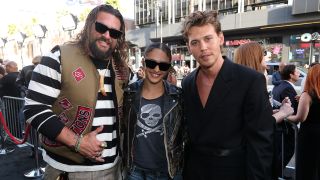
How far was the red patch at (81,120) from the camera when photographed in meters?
2.12

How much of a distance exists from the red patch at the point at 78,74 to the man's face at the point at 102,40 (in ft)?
0.57

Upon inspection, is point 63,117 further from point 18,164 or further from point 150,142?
point 18,164

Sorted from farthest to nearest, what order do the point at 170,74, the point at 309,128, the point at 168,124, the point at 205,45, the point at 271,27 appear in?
the point at 271,27
the point at 309,128
the point at 170,74
the point at 168,124
the point at 205,45

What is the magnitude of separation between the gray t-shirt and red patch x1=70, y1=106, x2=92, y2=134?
1.62 ft

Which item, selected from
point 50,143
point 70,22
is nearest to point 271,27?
point 70,22

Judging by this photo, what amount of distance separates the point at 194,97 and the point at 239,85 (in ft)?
1.19

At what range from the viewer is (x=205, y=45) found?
2.21 m

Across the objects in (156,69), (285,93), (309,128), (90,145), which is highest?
(156,69)

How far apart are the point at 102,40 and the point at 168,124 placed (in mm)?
848

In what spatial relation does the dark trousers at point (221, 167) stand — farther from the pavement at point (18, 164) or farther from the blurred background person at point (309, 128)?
the pavement at point (18, 164)

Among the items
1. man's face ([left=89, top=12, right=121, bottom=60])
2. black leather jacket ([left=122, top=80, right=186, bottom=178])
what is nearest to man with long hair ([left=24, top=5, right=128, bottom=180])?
man's face ([left=89, top=12, right=121, bottom=60])

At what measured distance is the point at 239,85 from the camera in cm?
212

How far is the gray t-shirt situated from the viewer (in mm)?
2461

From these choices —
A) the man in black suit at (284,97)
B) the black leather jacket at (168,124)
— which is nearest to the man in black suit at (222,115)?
the black leather jacket at (168,124)
